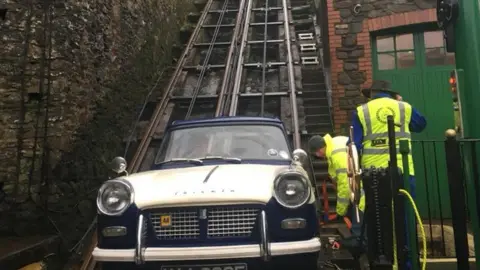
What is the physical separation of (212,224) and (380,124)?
206 cm

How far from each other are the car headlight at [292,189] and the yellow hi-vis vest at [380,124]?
4.24 feet

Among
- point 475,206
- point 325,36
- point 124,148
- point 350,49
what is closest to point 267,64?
point 325,36

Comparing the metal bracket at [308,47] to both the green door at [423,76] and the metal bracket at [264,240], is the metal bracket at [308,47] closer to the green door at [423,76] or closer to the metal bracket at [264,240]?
the green door at [423,76]

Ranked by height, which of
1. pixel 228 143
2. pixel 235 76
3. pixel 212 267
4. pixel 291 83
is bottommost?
pixel 212 267

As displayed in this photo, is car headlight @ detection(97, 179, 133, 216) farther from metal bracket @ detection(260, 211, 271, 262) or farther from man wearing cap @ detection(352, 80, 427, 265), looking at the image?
man wearing cap @ detection(352, 80, 427, 265)

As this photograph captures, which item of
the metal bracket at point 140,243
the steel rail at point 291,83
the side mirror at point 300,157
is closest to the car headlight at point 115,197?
the metal bracket at point 140,243

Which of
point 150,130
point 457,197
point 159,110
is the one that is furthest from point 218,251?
point 159,110

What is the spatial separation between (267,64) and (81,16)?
4.87 metres

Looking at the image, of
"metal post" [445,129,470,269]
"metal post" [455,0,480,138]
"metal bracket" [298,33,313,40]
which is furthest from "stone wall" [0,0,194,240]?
"metal bracket" [298,33,313,40]

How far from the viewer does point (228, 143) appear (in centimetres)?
491

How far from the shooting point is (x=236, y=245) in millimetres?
3578

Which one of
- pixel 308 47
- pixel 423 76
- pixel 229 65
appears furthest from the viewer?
pixel 308 47

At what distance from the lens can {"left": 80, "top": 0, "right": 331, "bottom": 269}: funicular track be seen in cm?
880

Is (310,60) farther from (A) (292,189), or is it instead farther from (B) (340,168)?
(A) (292,189)
